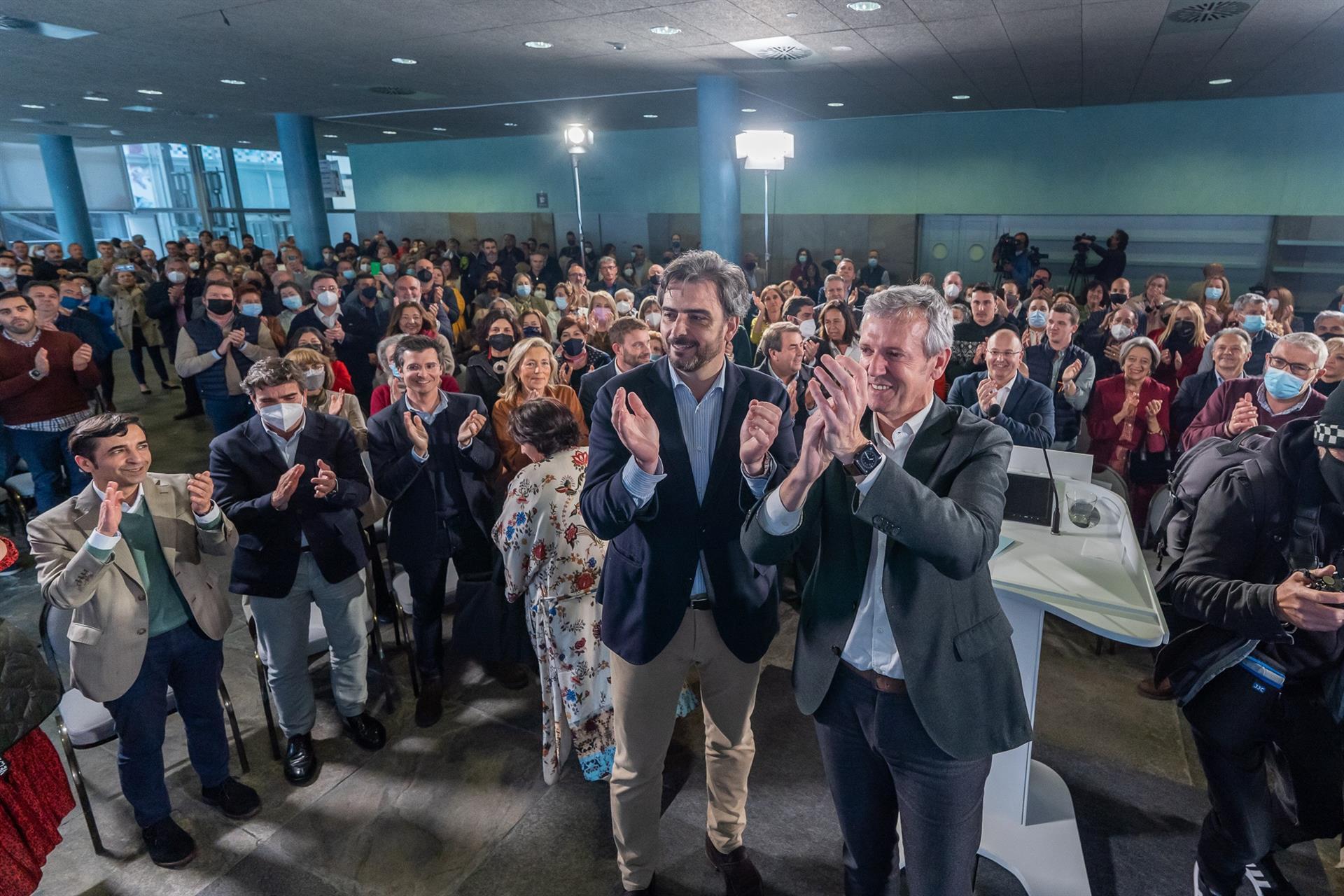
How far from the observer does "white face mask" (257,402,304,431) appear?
2.86m

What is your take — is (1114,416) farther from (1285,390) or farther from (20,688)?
(20,688)

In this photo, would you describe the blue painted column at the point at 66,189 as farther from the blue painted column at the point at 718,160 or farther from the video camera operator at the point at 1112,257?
the video camera operator at the point at 1112,257

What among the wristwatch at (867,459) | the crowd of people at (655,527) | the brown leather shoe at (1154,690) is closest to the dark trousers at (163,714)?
the crowd of people at (655,527)

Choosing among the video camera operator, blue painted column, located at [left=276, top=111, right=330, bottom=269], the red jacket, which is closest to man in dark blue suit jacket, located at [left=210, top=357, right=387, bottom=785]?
the red jacket

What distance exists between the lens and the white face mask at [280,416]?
286cm

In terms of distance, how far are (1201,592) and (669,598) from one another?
1.35 meters

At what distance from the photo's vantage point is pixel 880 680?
1674 mm

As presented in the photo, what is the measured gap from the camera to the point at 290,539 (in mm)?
2834

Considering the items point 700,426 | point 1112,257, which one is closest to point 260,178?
point 1112,257

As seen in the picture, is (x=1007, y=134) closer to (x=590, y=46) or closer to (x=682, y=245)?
(x=682, y=245)

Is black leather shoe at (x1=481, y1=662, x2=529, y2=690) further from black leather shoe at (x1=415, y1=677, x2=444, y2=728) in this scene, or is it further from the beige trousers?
the beige trousers

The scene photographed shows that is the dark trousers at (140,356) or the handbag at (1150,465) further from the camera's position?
the dark trousers at (140,356)

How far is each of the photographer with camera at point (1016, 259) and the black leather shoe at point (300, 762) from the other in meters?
10.6

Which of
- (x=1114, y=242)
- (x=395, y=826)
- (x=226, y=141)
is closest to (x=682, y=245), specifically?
(x=1114, y=242)
